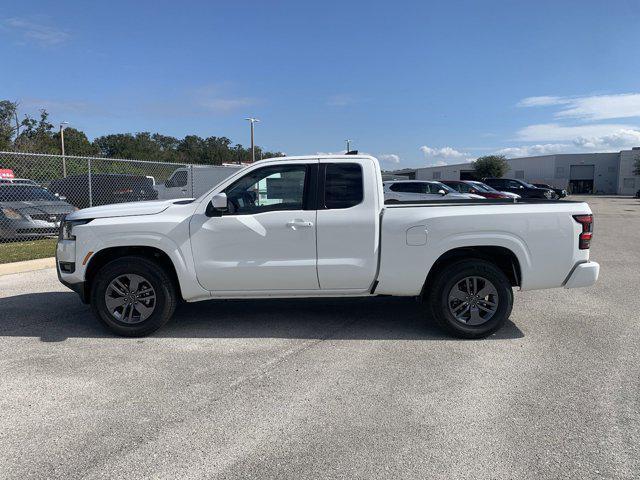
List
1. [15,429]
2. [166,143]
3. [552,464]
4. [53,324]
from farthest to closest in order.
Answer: [166,143] → [53,324] → [15,429] → [552,464]

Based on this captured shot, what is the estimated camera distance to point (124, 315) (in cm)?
511

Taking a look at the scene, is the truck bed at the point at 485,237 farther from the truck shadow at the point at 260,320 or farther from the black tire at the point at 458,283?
the truck shadow at the point at 260,320

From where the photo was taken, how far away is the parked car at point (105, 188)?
15.0m

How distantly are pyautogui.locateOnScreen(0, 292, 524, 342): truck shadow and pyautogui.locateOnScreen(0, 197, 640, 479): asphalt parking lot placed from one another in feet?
0.11

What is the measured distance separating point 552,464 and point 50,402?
3.47 meters

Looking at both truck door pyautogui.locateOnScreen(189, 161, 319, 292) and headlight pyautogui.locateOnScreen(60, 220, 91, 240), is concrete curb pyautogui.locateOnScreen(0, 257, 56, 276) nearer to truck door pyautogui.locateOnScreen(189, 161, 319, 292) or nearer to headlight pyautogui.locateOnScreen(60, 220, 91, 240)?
headlight pyautogui.locateOnScreen(60, 220, 91, 240)

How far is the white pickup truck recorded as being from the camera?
194 inches

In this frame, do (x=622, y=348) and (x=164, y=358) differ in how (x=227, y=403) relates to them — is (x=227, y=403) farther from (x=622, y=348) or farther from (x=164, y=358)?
(x=622, y=348)

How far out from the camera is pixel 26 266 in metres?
8.77

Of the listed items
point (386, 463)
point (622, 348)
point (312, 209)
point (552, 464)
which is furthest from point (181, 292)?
point (622, 348)

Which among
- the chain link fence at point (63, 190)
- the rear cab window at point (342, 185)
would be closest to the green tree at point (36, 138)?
the chain link fence at point (63, 190)

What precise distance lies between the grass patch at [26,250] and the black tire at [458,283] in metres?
7.80

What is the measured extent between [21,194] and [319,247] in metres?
10.6

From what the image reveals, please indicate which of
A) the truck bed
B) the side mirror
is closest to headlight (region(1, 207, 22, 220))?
the side mirror
